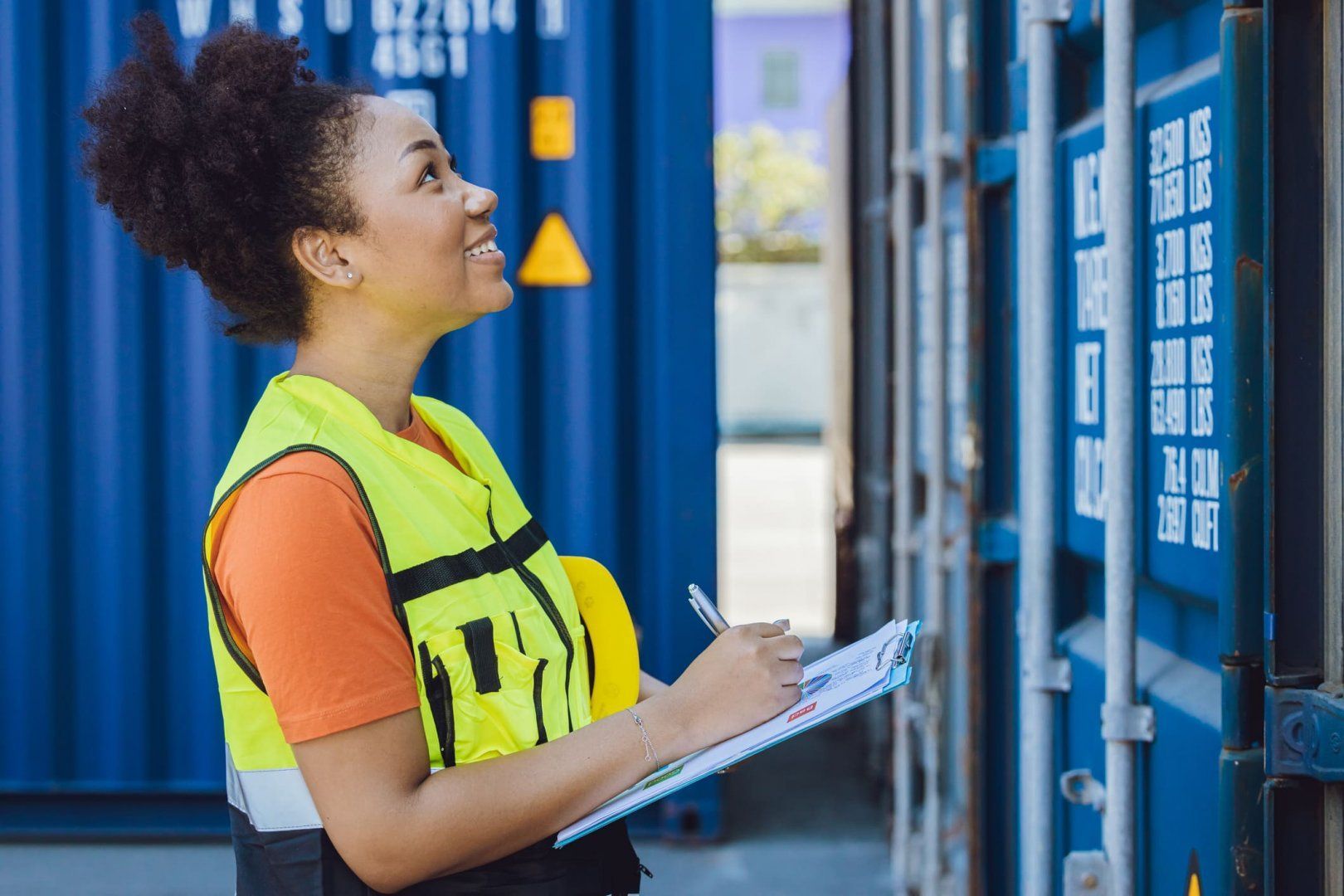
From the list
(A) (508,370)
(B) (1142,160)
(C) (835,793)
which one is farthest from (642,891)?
(B) (1142,160)

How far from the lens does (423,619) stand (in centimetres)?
138

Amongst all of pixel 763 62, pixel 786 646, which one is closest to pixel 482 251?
pixel 786 646

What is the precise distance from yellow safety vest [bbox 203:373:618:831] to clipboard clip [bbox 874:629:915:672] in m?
0.31

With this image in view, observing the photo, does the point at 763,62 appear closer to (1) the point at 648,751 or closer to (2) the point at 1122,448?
(2) the point at 1122,448

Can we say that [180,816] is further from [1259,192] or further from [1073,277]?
[1259,192]

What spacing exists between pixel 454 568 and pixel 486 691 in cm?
12

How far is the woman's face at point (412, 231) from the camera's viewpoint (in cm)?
151

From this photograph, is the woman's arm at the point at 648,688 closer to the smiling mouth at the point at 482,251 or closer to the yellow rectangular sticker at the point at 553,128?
the smiling mouth at the point at 482,251

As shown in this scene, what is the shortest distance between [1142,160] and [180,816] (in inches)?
124

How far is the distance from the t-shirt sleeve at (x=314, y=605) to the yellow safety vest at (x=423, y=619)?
0.10ft

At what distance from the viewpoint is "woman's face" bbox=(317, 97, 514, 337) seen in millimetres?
1510

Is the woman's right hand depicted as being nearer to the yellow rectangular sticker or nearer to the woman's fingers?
the woman's fingers

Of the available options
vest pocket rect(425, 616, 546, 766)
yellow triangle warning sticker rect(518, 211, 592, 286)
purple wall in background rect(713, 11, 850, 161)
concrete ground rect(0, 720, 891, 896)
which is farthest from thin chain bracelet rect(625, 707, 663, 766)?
purple wall in background rect(713, 11, 850, 161)

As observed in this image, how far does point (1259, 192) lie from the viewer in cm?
152
